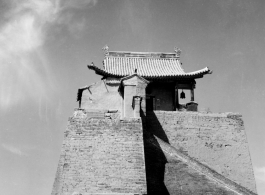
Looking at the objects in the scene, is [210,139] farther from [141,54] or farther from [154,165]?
[141,54]

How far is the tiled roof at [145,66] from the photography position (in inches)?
656

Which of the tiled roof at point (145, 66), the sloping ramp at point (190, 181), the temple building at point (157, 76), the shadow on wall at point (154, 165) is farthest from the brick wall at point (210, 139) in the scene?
the tiled roof at point (145, 66)

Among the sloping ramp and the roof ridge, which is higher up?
the roof ridge

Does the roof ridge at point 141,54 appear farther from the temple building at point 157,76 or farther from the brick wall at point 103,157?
the brick wall at point 103,157

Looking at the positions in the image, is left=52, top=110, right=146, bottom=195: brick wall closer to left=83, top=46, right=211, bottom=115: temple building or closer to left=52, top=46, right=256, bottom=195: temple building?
left=52, top=46, right=256, bottom=195: temple building

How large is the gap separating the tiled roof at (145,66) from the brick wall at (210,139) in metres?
Answer: 4.53

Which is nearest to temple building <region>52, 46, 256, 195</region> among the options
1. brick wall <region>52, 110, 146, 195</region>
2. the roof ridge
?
brick wall <region>52, 110, 146, 195</region>

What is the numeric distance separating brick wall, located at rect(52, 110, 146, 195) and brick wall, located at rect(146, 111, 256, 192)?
3159 mm

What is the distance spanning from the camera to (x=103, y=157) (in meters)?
8.03

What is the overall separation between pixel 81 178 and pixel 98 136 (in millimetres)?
1264

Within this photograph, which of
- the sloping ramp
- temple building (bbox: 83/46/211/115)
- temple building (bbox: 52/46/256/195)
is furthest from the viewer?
temple building (bbox: 83/46/211/115)

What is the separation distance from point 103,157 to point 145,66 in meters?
10.9

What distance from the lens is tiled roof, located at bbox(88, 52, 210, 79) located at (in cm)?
1667

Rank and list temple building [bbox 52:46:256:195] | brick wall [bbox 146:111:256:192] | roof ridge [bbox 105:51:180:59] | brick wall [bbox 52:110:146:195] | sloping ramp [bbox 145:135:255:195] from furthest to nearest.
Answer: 1. roof ridge [bbox 105:51:180:59]
2. brick wall [bbox 146:111:256:192]
3. sloping ramp [bbox 145:135:255:195]
4. temple building [bbox 52:46:256:195]
5. brick wall [bbox 52:110:146:195]
